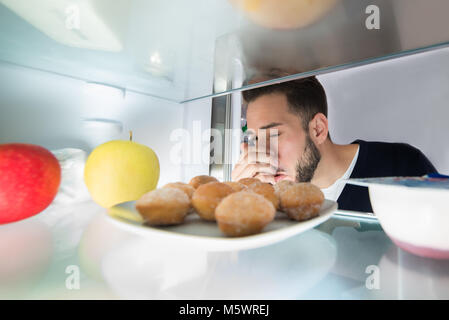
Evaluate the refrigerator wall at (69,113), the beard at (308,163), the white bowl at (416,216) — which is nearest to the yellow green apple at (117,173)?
the refrigerator wall at (69,113)

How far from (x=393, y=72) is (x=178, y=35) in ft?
2.64

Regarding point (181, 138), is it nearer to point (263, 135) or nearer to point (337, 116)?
point (263, 135)

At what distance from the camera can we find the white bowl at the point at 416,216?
0.25 metres

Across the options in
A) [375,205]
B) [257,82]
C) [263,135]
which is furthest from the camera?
[263,135]

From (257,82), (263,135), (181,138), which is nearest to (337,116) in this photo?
(263,135)

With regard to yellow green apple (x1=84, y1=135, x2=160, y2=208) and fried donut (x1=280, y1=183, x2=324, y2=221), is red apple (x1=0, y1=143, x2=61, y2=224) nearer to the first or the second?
yellow green apple (x1=84, y1=135, x2=160, y2=208)

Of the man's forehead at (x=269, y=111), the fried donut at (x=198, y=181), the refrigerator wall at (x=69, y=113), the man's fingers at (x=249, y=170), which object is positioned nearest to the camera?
the fried donut at (x=198, y=181)

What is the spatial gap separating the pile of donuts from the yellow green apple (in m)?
0.22

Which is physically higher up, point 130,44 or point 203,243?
point 130,44

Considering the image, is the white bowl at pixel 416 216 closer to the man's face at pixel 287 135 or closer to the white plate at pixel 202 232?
the white plate at pixel 202 232

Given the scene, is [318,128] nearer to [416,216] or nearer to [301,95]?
[301,95]

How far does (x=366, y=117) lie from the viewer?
37.8 inches

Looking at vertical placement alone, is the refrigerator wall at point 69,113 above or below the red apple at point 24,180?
above
